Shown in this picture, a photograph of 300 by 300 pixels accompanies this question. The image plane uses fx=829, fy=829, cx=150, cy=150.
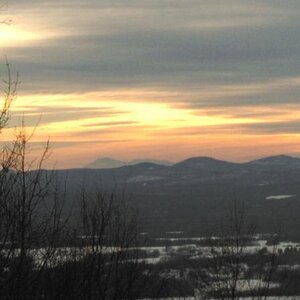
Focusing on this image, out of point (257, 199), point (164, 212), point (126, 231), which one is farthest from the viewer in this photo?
point (257, 199)

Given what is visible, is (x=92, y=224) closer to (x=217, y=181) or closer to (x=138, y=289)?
(x=138, y=289)

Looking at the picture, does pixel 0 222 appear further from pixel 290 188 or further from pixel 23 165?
pixel 290 188

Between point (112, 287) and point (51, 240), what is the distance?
4.34 meters

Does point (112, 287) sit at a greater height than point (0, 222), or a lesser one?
lesser

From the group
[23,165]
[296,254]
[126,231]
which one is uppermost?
[23,165]

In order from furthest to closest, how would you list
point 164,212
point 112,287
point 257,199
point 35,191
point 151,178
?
1. point 151,178
2. point 257,199
3. point 164,212
4. point 112,287
5. point 35,191

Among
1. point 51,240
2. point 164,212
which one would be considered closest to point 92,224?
point 51,240

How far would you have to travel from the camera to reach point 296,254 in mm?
53125

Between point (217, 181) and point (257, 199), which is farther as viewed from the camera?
point (217, 181)

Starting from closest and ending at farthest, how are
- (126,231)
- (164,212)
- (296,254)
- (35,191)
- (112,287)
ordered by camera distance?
(35,191), (112,287), (126,231), (296,254), (164,212)

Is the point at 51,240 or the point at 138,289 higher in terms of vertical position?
the point at 51,240

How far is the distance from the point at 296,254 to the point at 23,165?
141 feet

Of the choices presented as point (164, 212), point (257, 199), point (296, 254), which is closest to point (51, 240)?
point (296, 254)

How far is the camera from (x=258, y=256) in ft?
107
